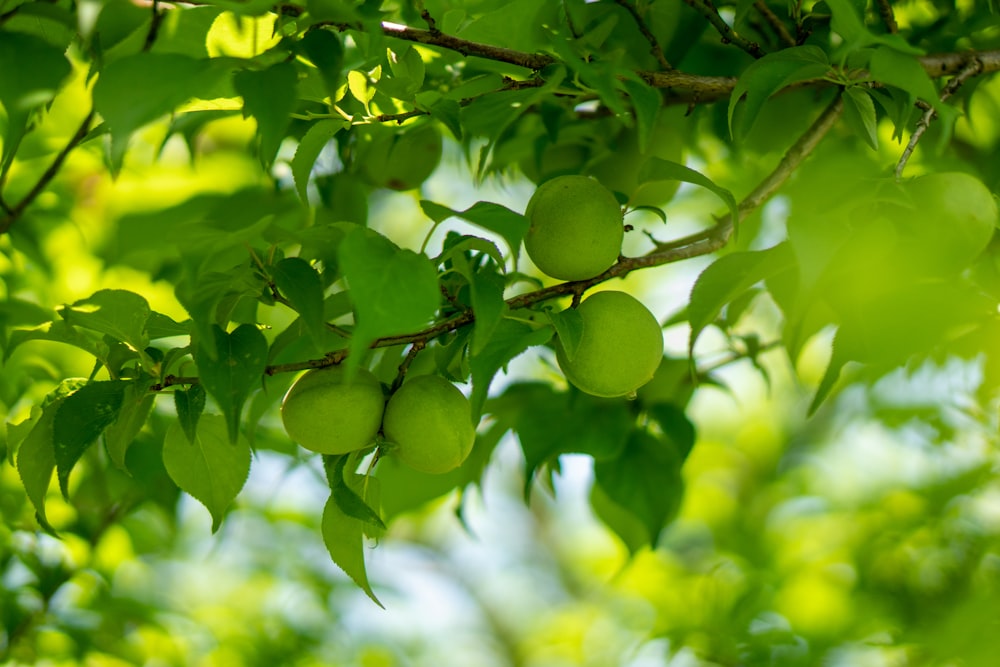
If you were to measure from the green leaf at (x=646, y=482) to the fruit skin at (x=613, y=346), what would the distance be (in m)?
0.36

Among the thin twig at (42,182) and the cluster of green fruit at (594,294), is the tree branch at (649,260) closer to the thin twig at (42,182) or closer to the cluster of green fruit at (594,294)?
the cluster of green fruit at (594,294)

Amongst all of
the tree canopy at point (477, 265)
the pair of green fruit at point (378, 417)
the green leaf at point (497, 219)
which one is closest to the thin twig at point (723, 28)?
the tree canopy at point (477, 265)

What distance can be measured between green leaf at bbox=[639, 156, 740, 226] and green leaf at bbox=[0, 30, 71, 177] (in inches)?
18.6

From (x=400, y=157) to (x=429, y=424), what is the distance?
484 mm

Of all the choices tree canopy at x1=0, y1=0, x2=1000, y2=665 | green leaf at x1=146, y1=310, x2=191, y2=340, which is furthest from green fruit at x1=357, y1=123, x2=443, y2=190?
green leaf at x1=146, y1=310, x2=191, y2=340

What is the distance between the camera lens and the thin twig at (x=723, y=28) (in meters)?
0.86

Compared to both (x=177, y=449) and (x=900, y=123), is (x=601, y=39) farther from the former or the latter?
(x=177, y=449)

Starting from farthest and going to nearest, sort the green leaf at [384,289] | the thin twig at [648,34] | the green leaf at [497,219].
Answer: the thin twig at [648,34] < the green leaf at [497,219] < the green leaf at [384,289]

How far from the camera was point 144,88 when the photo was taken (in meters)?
0.61

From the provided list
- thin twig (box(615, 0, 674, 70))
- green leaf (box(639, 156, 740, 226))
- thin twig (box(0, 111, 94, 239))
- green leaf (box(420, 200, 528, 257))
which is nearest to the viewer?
green leaf (box(420, 200, 528, 257))

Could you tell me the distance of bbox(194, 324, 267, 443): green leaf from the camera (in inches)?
25.6

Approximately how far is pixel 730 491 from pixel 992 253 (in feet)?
7.77

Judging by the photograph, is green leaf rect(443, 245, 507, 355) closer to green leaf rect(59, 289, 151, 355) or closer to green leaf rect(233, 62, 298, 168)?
green leaf rect(233, 62, 298, 168)

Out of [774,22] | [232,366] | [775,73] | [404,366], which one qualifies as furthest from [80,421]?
[774,22]
